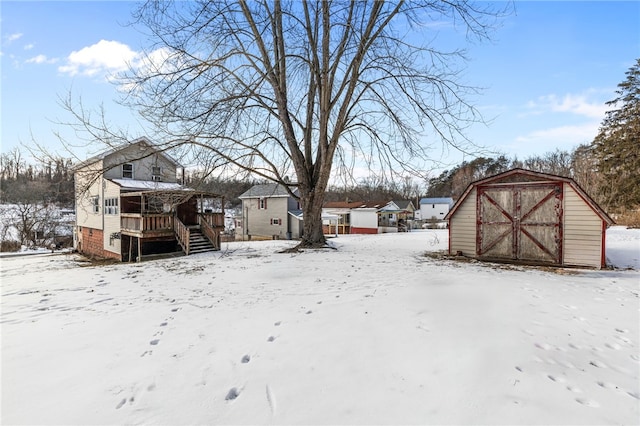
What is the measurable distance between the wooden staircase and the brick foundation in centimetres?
589

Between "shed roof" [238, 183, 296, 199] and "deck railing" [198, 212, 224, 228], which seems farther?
"shed roof" [238, 183, 296, 199]

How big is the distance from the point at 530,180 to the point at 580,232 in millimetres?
2116

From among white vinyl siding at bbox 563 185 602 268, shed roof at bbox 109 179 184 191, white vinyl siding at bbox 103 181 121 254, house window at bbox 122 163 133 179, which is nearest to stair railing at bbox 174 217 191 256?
shed roof at bbox 109 179 184 191

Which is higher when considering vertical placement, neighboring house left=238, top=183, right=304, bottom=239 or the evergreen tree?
the evergreen tree

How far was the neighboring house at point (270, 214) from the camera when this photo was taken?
1229 inches

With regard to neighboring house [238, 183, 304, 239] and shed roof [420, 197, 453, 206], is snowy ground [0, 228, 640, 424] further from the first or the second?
shed roof [420, 197, 453, 206]

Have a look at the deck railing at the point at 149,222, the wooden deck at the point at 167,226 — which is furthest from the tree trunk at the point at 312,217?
the deck railing at the point at 149,222

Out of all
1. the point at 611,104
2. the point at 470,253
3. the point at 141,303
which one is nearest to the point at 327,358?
the point at 141,303

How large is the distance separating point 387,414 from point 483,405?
83 centimetres

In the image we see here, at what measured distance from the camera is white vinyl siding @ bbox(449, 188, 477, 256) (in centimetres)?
1128

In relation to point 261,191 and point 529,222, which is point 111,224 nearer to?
point 261,191

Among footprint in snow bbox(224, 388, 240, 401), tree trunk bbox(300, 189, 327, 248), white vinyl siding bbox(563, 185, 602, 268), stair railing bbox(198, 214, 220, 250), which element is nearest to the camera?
footprint in snow bbox(224, 388, 240, 401)

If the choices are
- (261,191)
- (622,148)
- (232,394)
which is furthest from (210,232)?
(622,148)

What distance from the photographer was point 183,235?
51.9ft
